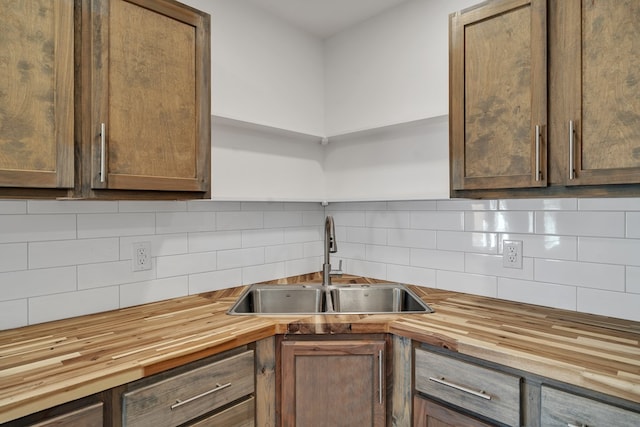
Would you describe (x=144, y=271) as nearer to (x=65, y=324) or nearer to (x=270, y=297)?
(x=65, y=324)

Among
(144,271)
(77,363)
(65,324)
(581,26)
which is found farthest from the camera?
(144,271)

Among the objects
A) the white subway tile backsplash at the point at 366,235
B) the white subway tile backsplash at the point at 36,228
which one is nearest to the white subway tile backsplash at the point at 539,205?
the white subway tile backsplash at the point at 366,235

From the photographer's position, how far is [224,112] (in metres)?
1.91

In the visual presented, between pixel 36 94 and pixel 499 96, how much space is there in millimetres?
1560

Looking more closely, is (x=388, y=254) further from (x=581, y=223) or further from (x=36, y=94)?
(x=36, y=94)

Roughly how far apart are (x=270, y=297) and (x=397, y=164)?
1.03 metres

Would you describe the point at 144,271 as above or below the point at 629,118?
below

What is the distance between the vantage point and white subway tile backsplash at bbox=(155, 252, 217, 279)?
1750 millimetres

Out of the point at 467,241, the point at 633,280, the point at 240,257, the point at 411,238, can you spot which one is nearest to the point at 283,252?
the point at 240,257

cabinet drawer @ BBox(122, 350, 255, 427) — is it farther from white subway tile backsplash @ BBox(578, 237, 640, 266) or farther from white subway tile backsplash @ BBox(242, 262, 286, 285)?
white subway tile backsplash @ BBox(578, 237, 640, 266)

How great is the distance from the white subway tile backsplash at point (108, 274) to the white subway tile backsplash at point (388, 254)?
122 centimetres

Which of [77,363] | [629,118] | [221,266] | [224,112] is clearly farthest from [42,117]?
[629,118]

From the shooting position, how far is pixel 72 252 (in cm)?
149

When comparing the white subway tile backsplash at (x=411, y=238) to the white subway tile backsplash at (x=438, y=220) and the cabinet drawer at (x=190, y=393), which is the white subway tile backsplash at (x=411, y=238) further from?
the cabinet drawer at (x=190, y=393)
